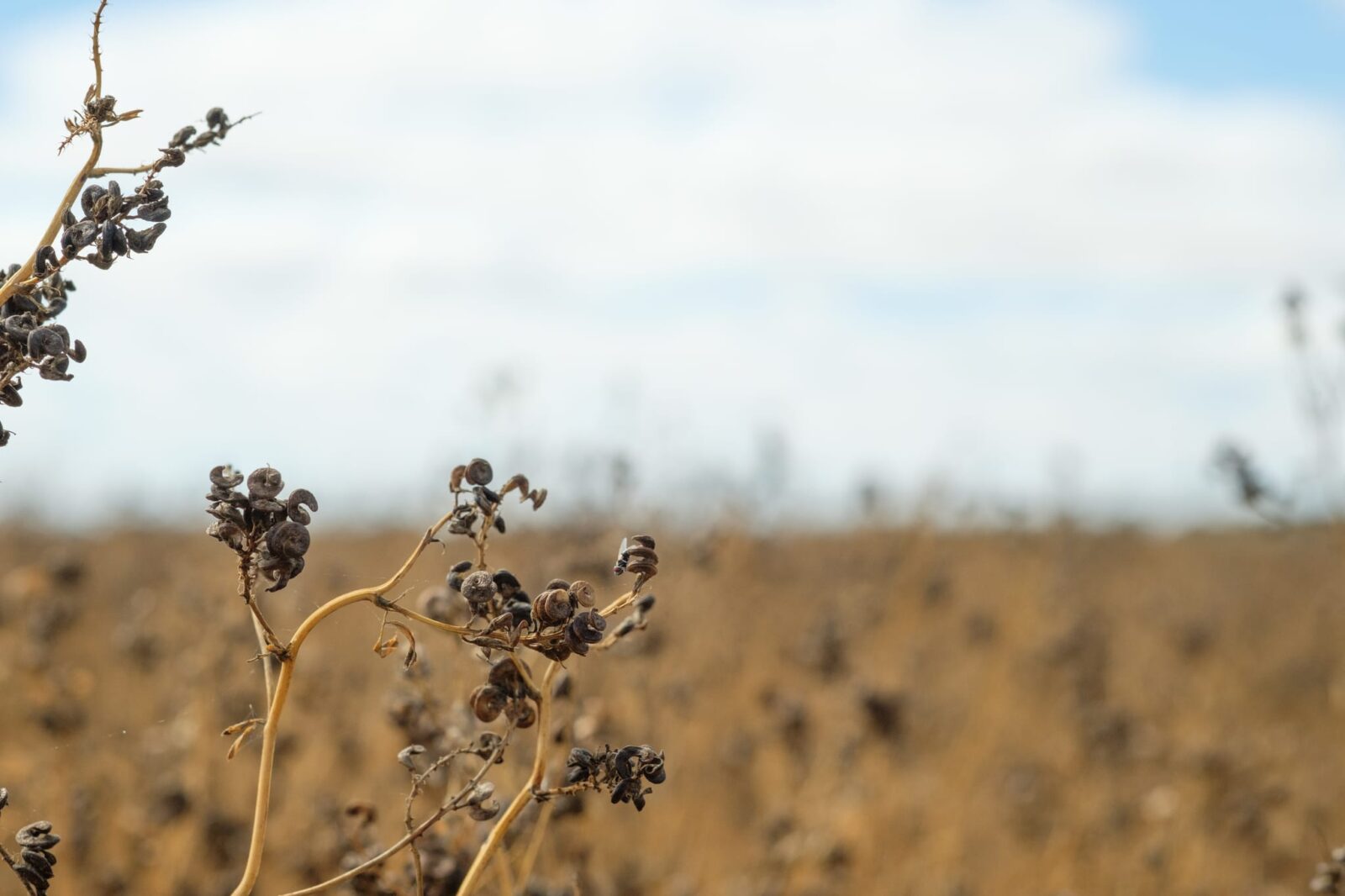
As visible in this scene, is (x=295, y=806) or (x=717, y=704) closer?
(x=295, y=806)

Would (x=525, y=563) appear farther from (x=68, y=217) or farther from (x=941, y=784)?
(x=68, y=217)

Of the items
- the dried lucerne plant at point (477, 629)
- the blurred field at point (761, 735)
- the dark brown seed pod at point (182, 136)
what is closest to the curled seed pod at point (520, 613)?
the dried lucerne plant at point (477, 629)

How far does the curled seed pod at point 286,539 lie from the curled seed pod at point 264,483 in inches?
1.5

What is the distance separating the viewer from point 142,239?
130cm

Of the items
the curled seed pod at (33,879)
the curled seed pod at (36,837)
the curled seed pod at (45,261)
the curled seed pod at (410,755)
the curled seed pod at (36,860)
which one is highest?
the curled seed pod at (45,261)

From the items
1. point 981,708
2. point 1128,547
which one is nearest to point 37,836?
point 981,708

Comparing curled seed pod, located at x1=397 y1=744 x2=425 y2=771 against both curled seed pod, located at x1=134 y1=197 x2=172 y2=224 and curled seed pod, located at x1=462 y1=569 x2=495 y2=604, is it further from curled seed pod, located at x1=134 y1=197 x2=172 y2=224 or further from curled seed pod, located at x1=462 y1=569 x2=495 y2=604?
curled seed pod, located at x1=134 y1=197 x2=172 y2=224

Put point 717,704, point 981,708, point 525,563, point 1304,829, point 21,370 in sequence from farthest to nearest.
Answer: point 981,708, point 717,704, point 1304,829, point 525,563, point 21,370

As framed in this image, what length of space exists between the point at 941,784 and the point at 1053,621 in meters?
2.10

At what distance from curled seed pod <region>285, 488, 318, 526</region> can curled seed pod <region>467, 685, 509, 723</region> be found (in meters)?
0.33

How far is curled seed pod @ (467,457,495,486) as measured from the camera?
142cm

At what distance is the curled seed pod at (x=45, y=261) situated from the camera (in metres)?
1.27

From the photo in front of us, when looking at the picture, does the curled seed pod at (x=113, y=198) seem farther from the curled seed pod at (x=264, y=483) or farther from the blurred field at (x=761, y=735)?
the blurred field at (x=761, y=735)

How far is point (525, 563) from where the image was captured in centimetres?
545
